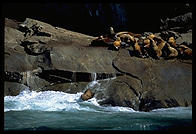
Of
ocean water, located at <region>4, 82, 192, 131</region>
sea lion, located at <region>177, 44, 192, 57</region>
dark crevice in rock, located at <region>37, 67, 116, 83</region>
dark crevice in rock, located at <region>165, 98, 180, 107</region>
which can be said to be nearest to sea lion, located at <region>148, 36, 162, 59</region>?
sea lion, located at <region>177, 44, 192, 57</region>

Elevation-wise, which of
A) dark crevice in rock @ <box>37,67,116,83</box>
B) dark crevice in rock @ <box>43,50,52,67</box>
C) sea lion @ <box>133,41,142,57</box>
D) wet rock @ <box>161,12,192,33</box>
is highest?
wet rock @ <box>161,12,192,33</box>

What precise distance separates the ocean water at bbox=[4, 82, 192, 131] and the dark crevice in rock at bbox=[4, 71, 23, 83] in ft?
2.37

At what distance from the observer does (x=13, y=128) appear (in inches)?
243

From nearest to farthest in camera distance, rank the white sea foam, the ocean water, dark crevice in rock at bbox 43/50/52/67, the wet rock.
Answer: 1. the ocean water
2. the white sea foam
3. dark crevice in rock at bbox 43/50/52/67
4. the wet rock

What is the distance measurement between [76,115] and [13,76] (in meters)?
4.17

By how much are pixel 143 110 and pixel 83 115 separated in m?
2.22

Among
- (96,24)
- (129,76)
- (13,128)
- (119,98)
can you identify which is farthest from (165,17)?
(13,128)

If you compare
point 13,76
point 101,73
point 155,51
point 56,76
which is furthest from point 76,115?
point 155,51

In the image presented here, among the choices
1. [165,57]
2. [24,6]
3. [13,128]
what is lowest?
[13,128]

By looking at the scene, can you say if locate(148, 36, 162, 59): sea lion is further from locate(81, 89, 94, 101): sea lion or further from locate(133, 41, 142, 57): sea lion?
locate(81, 89, 94, 101): sea lion

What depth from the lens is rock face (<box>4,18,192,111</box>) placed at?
9.32 meters

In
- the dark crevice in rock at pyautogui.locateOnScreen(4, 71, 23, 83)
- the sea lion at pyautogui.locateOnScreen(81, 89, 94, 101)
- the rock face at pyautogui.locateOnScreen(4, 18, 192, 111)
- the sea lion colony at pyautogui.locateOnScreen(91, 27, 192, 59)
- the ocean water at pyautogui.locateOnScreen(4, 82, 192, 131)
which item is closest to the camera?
the ocean water at pyautogui.locateOnScreen(4, 82, 192, 131)

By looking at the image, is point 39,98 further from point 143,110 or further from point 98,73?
point 143,110

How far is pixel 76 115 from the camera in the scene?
759 centimetres
